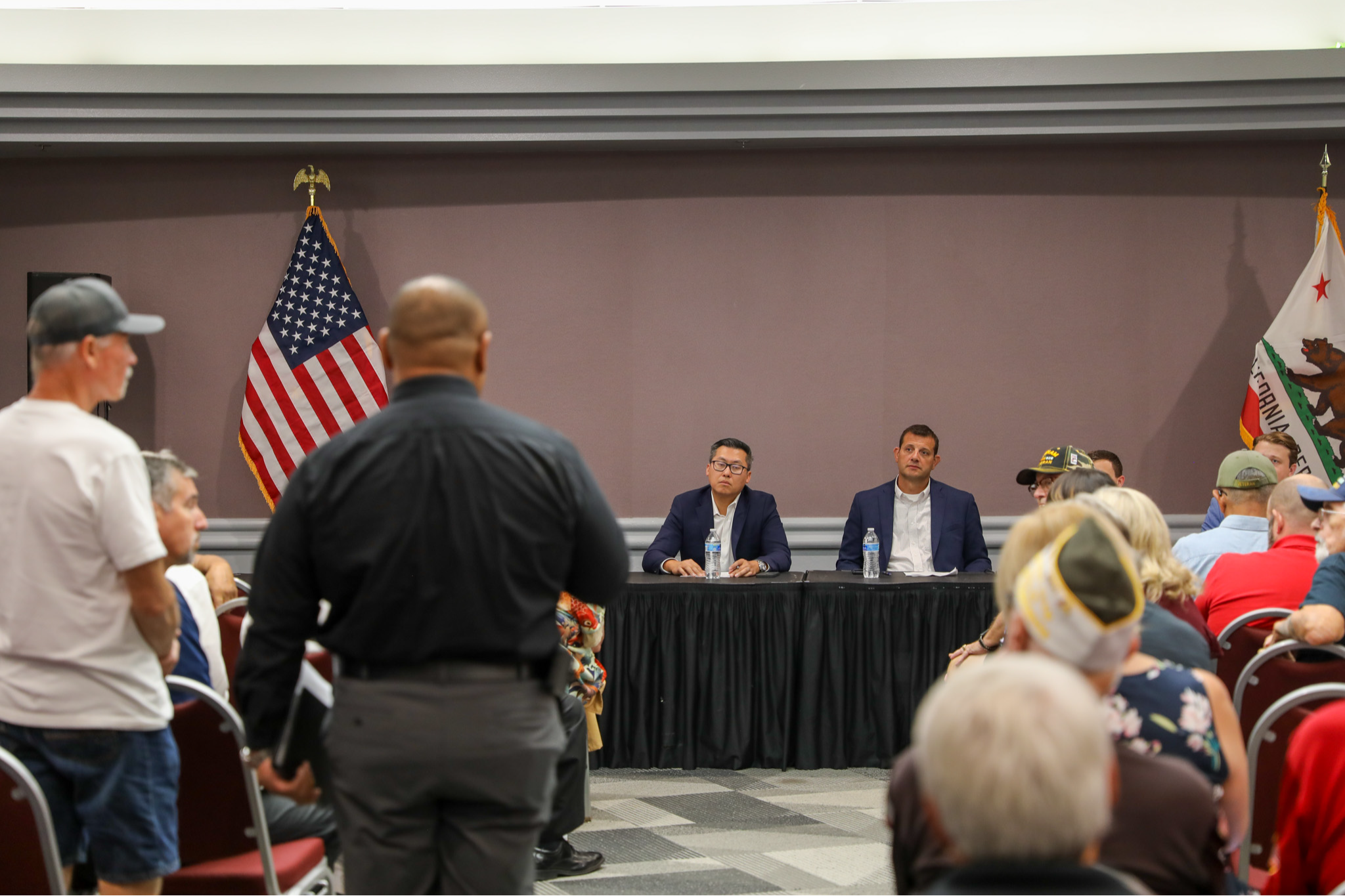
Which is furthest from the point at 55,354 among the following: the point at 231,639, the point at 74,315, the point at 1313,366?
the point at 1313,366

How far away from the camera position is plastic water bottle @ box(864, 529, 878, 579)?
5.29 m

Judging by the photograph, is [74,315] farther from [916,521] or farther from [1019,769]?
[916,521]

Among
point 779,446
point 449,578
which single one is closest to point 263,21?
point 779,446

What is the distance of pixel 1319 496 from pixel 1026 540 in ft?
5.64

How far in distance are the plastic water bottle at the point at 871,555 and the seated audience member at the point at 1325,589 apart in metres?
2.21

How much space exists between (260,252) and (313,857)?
4.95 meters

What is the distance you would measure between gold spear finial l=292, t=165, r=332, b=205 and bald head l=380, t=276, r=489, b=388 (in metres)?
4.85

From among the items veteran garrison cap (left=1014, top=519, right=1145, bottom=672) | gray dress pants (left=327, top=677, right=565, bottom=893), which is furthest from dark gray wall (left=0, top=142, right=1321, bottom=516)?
veteran garrison cap (left=1014, top=519, right=1145, bottom=672)

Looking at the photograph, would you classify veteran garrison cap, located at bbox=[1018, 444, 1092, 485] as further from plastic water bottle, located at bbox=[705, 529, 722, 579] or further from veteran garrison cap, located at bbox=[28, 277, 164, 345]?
veteran garrison cap, located at bbox=[28, 277, 164, 345]

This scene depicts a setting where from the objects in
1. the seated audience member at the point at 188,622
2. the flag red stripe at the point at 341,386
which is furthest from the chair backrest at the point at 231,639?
the flag red stripe at the point at 341,386

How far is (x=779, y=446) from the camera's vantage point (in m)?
Answer: 6.58

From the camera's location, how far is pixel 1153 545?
8.59 feet

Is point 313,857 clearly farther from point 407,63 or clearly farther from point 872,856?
point 407,63

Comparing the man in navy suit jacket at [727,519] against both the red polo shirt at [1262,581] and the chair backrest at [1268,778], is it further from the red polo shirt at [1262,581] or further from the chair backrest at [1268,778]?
the chair backrest at [1268,778]
